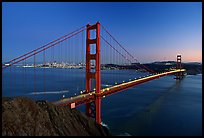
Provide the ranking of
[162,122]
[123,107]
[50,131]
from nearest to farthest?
[50,131], [162,122], [123,107]

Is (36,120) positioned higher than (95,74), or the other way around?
→ (95,74)

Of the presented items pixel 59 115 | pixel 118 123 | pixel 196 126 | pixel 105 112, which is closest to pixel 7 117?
pixel 59 115

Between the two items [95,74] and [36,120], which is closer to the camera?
[36,120]

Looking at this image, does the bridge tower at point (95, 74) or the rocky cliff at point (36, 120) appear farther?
the bridge tower at point (95, 74)

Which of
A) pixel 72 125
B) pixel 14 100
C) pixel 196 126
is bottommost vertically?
pixel 196 126

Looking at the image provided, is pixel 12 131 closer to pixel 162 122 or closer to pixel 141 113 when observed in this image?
pixel 162 122

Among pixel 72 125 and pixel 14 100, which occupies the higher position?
pixel 14 100

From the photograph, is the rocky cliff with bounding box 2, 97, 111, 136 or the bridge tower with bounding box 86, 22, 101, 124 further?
the bridge tower with bounding box 86, 22, 101, 124

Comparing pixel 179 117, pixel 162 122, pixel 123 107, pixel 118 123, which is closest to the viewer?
pixel 118 123
